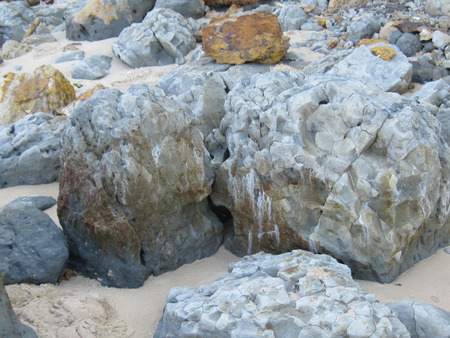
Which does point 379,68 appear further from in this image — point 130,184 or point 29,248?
point 29,248

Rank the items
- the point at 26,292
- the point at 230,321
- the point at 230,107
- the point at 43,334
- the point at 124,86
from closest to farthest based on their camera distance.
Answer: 1. the point at 230,321
2. the point at 43,334
3. the point at 26,292
4. the point at 230,107
5. the point at 124,86

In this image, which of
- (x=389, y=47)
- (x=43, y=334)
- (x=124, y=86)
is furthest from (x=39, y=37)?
(x=43, y=334)

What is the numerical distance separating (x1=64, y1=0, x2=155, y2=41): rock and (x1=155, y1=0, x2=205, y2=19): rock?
0.42m

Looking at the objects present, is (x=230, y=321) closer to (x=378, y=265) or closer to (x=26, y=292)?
(x=378, y=265)

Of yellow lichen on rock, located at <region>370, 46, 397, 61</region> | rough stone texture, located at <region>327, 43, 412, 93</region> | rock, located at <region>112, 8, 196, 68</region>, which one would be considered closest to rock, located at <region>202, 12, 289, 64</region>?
rock, located at <region>112, 8, 196, 68</region>

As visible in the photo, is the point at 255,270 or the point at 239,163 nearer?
the point at 255,270

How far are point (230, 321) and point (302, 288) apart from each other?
0.46 metres

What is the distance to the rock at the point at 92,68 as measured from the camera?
29.0 ft

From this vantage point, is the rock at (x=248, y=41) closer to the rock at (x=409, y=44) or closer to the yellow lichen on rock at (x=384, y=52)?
the yellow lichen on rock at (x=384, y=52)

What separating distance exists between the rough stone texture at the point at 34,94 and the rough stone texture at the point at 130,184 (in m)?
3.66

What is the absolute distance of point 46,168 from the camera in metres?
5.67

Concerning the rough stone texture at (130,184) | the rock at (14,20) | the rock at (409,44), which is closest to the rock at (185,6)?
the rock at (14,20)

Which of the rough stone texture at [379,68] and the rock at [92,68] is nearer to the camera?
the rough stone texture at [379,68]

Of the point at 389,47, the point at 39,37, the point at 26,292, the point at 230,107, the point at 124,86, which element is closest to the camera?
the point at 26,292
